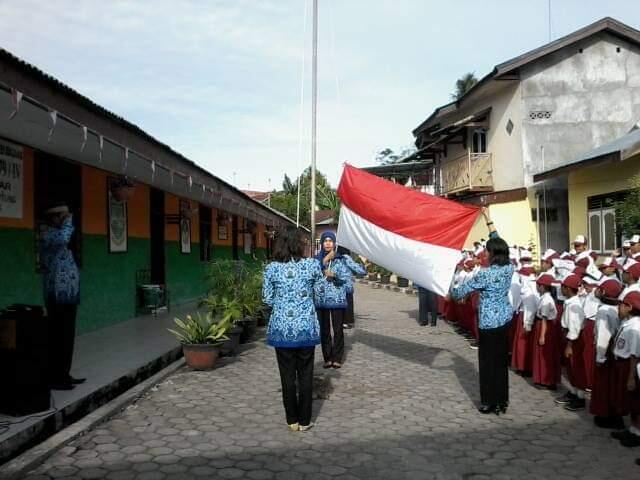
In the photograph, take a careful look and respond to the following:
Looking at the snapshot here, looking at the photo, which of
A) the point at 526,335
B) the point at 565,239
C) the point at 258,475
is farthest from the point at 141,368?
the point at 565,239

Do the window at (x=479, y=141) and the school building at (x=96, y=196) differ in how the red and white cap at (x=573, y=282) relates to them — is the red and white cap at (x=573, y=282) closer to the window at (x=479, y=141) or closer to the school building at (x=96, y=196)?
the school building at (x=96, y=196)

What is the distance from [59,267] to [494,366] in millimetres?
4336

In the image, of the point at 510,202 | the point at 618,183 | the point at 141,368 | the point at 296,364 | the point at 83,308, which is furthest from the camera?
the point at 510,202

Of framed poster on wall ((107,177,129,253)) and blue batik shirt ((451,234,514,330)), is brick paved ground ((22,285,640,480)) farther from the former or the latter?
framed poster on wall ((107,177,129,253))

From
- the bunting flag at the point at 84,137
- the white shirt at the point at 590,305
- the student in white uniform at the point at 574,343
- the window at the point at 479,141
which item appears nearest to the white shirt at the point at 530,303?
the student in white uniform at the point at 574,343

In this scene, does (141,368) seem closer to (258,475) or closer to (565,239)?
(258,475)

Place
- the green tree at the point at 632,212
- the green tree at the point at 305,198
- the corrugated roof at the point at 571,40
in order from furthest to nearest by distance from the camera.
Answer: the green tree at the point at 305,198 → the corrugated roof at the point at 571,40 → the green tree at the point at 632,212

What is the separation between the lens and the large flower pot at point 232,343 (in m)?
8.66

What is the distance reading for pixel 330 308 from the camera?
8.24 metres

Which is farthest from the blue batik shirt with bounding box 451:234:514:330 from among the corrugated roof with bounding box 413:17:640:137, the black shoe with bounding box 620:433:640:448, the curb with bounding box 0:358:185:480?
the corrugated roof with bounding box 413:17:640:137

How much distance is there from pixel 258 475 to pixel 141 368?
127 inches

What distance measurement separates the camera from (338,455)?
15.5ft

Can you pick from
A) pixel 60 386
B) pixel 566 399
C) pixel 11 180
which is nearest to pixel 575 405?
pixel 566 399

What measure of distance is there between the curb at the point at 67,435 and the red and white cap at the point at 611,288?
15.3ft
